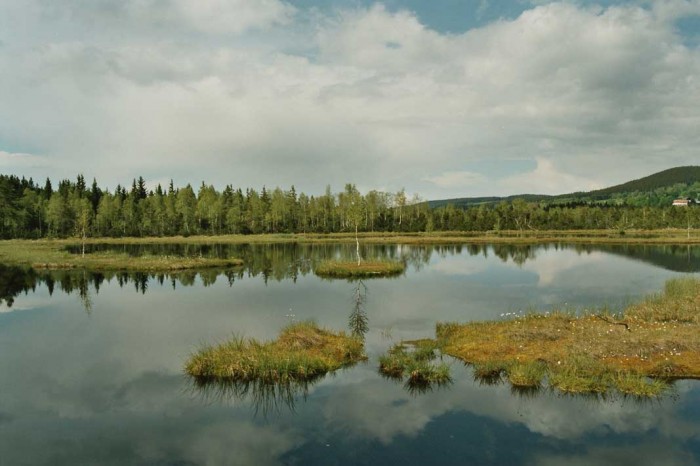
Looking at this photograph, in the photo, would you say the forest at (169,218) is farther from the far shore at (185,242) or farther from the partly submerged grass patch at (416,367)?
the partly submerged grass patch at (416,367)

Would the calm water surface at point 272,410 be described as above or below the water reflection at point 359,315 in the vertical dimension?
below

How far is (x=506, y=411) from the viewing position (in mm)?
20484

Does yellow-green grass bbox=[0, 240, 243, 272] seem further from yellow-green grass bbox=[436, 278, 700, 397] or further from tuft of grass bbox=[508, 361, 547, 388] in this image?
tuft of grass bbox=[508, 361, 547, 388]

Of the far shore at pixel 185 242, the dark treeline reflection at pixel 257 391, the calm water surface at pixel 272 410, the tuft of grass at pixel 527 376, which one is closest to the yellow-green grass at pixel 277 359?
the dark treeline reflection at pixel 257 391

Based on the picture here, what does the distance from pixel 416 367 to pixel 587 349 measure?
959 cm

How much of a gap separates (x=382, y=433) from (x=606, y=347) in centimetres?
1471

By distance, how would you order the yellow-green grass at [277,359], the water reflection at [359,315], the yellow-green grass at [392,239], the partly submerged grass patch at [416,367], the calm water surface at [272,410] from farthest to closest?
the yellow-green grass at [392,239] < the water reflection at [359,315] < the yellow-green grass at [277,359] < the partly submerged grass patch at [416,367] < the calm water surface at [272,410]

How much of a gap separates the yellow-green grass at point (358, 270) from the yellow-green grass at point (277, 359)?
36095mm

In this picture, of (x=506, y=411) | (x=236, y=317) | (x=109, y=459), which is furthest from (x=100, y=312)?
(x=506, y=411)

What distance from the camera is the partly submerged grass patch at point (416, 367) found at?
23844 mm

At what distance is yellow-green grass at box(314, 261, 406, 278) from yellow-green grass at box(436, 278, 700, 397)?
3250 cm

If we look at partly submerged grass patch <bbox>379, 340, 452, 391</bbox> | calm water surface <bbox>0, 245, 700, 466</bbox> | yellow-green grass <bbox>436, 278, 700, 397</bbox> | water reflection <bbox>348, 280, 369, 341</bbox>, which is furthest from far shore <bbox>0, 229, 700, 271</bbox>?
yellow-green grass <bbox>436, 278, 700, 397</bbox>

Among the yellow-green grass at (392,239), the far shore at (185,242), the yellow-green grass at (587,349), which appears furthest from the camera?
the yellow-green grass at (392,239)

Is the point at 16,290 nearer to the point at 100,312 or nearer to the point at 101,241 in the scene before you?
the point at 100,312
